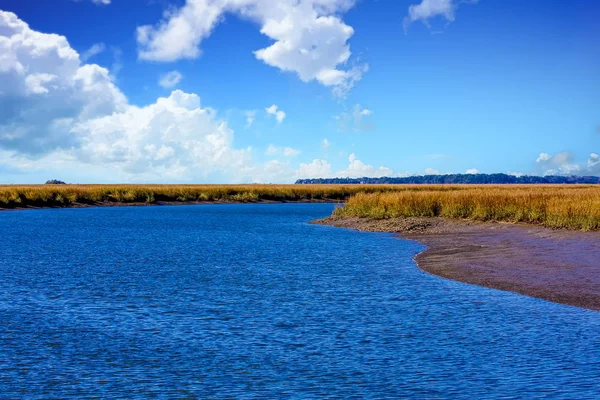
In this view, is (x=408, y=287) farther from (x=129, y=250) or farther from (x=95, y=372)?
(x=129, y=250)

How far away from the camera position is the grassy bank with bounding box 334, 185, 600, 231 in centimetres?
2767

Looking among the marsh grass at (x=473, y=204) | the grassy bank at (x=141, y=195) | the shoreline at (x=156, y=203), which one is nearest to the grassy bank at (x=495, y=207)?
the marsh grass at (x=473, y=204)

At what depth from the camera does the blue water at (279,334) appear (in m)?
8.92

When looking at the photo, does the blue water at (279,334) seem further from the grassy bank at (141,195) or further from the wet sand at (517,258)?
the grassy bank at (141,195)

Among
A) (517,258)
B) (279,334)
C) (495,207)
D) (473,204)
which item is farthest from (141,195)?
(279,334)

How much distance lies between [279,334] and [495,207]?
24361 millimetres

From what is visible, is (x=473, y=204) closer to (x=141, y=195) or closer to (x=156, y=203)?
(x=156, y=203)

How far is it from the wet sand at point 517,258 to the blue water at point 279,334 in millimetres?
973

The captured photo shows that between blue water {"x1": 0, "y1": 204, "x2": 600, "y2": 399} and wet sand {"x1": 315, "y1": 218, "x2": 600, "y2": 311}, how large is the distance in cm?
97

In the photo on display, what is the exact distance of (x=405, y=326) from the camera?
12125 mm

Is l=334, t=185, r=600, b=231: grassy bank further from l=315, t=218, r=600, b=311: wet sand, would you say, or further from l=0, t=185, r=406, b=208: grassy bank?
l=0, t=185, r=406, b=208: grassy bank

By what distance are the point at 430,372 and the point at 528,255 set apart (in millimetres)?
13264

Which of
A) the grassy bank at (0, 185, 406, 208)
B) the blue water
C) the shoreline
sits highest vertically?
the grassy bank at (0, 185, 406, 208)

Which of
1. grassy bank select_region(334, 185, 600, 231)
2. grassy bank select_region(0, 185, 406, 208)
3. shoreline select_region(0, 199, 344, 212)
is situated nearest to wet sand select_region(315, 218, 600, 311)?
grassy bank select_region(334, 185, 600, 231)
